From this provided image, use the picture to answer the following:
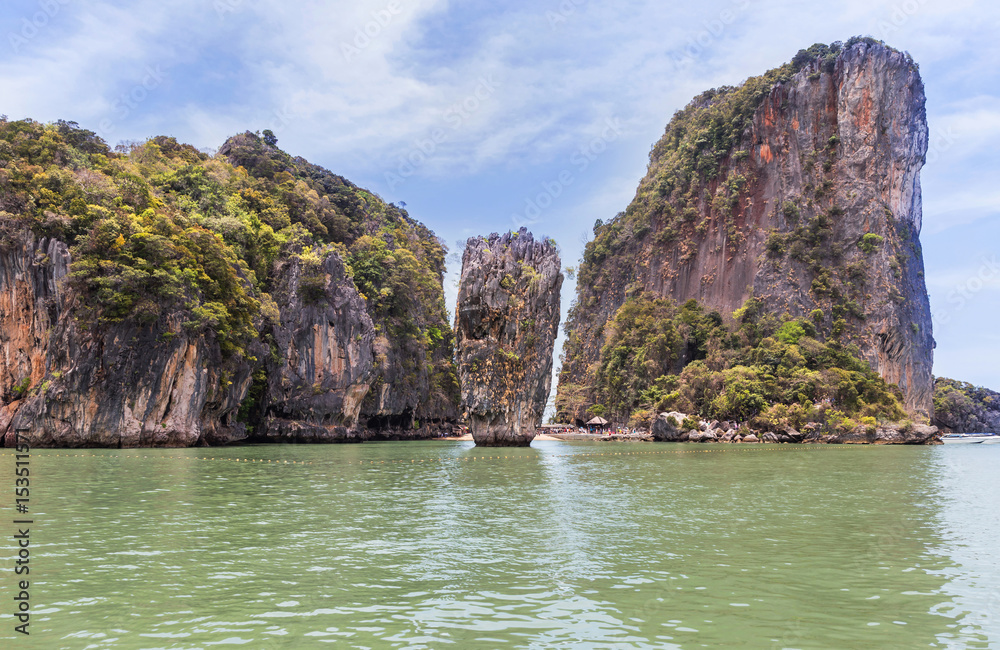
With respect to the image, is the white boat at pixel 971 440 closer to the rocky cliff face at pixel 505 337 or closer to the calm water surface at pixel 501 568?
the rocky cliff face at pixel 505 337

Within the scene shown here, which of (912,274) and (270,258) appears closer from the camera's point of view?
(270,258)

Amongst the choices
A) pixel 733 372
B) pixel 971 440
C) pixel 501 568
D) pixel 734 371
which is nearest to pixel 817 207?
pixel 734 371

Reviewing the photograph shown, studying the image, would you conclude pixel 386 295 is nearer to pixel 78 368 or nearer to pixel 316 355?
pixel 316 355

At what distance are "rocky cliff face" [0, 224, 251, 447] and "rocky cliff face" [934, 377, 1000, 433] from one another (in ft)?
337

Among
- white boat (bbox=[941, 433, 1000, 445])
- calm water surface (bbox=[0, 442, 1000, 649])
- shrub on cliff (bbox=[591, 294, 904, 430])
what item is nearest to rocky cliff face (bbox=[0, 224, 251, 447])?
calm water surface (bbox=[0, 442, 1000, 649])

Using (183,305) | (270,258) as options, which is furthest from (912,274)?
(183,305)

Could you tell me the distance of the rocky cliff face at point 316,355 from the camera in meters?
50.6

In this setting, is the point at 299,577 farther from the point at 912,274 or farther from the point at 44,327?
the point at 912,274

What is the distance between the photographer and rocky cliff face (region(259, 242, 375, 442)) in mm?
50625

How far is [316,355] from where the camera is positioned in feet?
171

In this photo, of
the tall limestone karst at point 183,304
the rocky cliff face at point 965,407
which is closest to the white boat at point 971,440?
the rocky cliff face at point 965,407

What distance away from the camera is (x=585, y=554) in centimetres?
909

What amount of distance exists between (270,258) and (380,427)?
21.0 meters

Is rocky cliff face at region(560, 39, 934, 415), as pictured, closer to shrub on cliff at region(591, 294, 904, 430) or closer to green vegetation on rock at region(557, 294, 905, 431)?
green vegetation on rock at region(557, 294, 905, 431)
